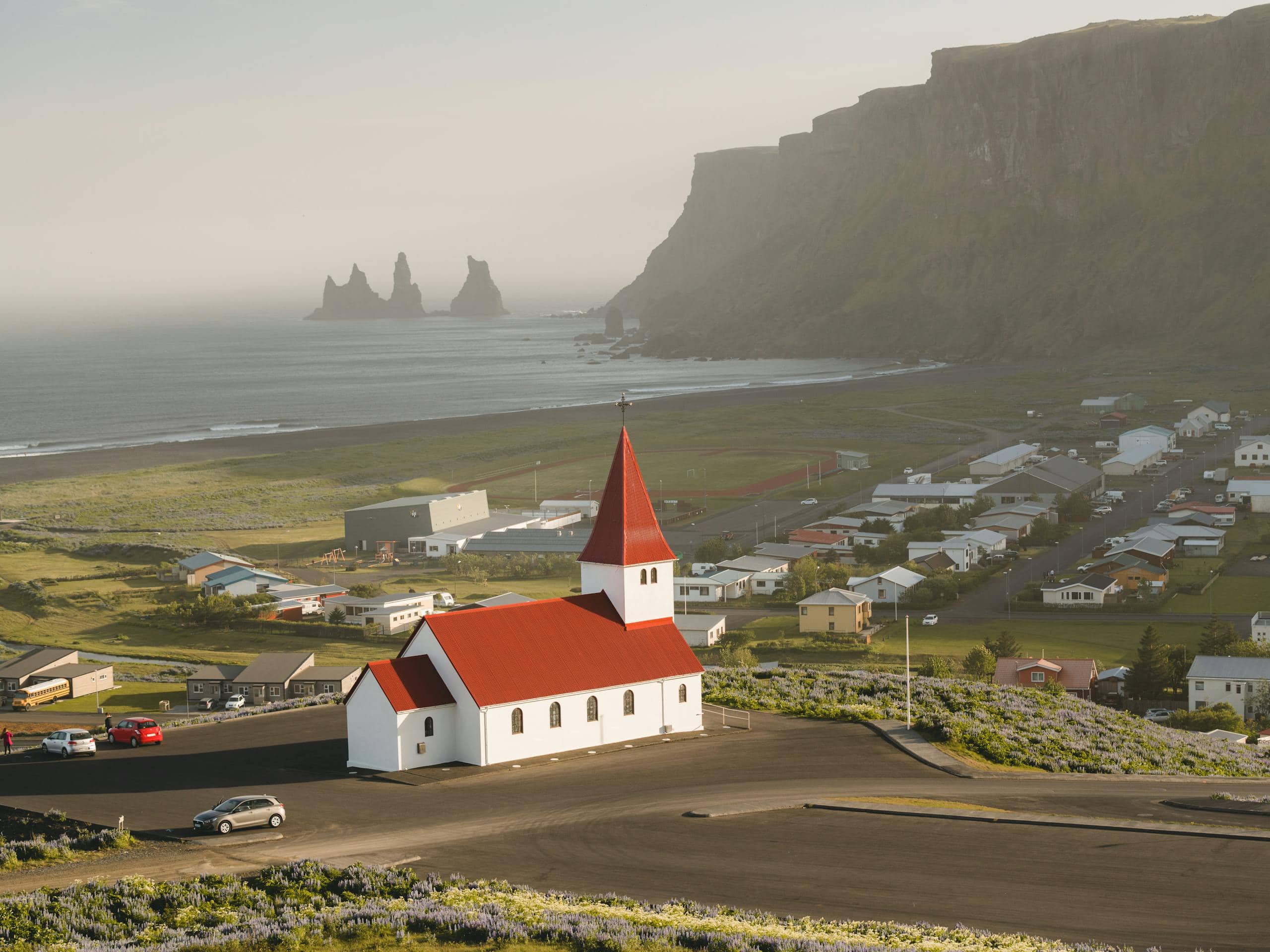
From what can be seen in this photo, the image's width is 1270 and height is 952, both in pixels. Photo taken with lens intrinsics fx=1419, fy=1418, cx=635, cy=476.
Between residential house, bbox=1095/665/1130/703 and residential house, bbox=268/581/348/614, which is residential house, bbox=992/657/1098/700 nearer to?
residential house, bbox=1095/665/1130/703

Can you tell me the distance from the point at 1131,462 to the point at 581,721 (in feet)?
302

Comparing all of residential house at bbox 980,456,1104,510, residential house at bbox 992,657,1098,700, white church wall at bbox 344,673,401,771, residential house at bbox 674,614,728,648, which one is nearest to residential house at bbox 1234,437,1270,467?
residential house at bbox 980,456,1104,510

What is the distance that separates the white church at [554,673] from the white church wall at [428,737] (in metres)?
0.03

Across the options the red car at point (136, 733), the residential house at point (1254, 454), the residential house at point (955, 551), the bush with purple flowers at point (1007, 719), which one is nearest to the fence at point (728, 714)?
the bush with purple flowers at point (1007, 719)

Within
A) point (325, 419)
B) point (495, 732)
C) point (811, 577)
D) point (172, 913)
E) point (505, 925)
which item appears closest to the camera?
point (505, 925)

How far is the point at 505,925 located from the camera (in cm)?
2103

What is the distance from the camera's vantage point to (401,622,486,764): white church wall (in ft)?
110

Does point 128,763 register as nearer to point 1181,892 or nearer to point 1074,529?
point 1181,892

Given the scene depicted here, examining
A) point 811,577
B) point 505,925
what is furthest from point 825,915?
point 811,577

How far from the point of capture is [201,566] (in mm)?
81125

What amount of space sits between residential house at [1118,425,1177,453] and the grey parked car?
350 feet

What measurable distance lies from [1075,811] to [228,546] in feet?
241

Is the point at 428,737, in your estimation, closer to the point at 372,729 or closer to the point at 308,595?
the point at 372,729

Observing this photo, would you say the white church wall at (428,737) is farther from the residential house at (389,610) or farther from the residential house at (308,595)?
the residential house at (308,595)
